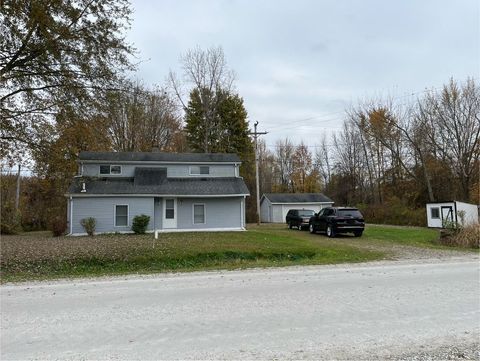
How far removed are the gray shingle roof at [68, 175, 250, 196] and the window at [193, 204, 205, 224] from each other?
1.16 meters

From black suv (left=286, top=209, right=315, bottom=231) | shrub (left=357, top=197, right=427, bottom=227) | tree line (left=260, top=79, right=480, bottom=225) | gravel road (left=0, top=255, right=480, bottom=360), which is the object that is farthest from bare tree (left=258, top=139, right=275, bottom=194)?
gravel road (left=0, top=255, right=480, bottom=360)

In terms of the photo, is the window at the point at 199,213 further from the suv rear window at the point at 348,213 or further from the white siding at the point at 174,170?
the suv rear window at the point at 348,213

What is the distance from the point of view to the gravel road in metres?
4.62

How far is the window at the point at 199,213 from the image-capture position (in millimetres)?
27438

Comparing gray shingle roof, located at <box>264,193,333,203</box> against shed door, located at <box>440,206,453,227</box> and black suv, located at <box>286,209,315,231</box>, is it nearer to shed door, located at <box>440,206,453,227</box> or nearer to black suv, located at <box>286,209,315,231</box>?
black suv, located at <box>286,209,315,231</box>

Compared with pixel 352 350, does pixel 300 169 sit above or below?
above

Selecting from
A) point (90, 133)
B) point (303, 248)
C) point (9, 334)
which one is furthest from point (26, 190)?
point (9, 334)

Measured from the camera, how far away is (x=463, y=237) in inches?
731

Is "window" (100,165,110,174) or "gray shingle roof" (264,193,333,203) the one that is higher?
"window" (100,165,110,174)

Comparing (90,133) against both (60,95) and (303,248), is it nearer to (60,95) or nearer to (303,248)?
(60,95)

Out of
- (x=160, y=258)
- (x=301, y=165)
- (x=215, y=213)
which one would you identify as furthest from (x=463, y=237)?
(x=301, y=165)

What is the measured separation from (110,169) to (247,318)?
2366 centimetres

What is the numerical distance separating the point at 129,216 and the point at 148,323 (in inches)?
817

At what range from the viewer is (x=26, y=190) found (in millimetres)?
44656
